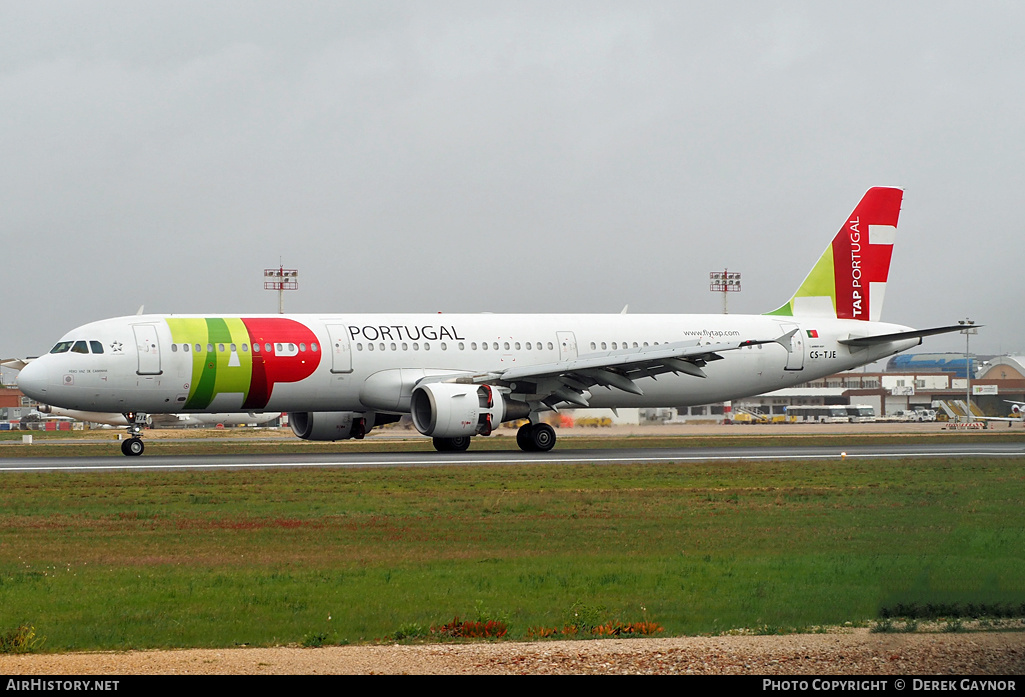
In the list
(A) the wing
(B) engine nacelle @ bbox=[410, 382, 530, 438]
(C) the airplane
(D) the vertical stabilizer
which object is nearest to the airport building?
(D) the vertical stabilizer

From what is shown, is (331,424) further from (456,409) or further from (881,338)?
(881,338)

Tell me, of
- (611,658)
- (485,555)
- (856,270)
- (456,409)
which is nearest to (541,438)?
(456,409)

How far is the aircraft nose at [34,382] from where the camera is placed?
1341 inches

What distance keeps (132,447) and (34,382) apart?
431 cm

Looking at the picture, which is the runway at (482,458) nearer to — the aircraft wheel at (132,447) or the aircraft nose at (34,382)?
the aircraft wheel at (132,447)

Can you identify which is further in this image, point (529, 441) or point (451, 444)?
point (451, 444)

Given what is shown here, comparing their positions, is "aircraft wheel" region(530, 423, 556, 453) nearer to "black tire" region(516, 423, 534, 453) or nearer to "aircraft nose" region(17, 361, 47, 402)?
"black tire" region(516, 423, 534, 453)

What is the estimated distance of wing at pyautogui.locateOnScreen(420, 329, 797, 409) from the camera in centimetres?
3666

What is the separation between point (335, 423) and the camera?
1570 inches

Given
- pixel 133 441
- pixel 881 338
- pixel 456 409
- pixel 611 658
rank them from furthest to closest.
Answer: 1. pixel 881 338
2. pixel 133 441
3. pixel 456 409
4. pixel 611 658

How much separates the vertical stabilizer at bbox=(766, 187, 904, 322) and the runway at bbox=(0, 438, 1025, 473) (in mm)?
6515

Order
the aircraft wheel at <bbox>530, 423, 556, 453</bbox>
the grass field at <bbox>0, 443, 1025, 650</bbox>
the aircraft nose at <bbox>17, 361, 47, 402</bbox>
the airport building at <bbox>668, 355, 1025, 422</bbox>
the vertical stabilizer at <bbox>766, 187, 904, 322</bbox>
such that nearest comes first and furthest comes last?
the grass field at <bbox>0, 443, 1025, 650</bbox>, the aircraft nose at <bbox>17, 361, 47, 402</bbox>, the aircraft wheel at <bbox>530, 423, 556, 453</bbox>, the vertical stabilizer at <bbox>766, 187, 904, 322</bbox>, the airport building at <bbox>668, 355, 1025, 422</bbox>

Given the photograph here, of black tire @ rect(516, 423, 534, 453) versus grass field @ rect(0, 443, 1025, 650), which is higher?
black tire @ rect(516, 423, 534, 453)

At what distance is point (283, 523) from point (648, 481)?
979 centimetres
